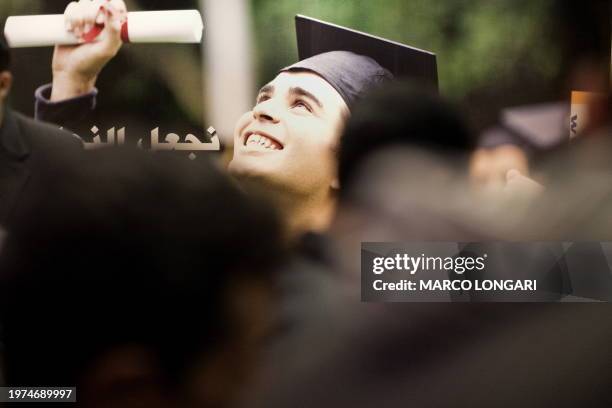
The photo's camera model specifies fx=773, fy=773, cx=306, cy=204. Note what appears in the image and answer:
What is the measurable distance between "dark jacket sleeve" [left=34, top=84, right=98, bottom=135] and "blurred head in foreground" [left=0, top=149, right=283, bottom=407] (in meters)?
1.48

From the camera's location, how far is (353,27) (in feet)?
8.29

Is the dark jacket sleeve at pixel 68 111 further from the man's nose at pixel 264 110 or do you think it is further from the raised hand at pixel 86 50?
the man's nose at pixel 264 110

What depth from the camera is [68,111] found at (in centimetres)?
259

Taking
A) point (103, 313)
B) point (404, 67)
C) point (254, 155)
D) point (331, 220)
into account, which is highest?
point (404, 67)

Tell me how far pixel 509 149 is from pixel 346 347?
830 millimetres

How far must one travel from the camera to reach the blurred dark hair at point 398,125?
2.49 metres

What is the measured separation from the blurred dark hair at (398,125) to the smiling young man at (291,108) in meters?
0.04

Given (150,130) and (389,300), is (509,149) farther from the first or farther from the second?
(150,130)

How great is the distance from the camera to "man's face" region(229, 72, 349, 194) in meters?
2.54

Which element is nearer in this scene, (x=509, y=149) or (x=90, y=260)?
(x=90, y=260)

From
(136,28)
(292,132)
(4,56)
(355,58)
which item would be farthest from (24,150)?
(355,58)

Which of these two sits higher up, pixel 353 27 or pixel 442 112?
pixel 353 27

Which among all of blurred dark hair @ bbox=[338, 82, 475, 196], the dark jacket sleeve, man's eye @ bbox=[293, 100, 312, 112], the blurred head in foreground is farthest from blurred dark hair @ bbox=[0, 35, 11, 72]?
the blurred head in foreground

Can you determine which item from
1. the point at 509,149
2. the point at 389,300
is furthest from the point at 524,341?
the point at 509,149
